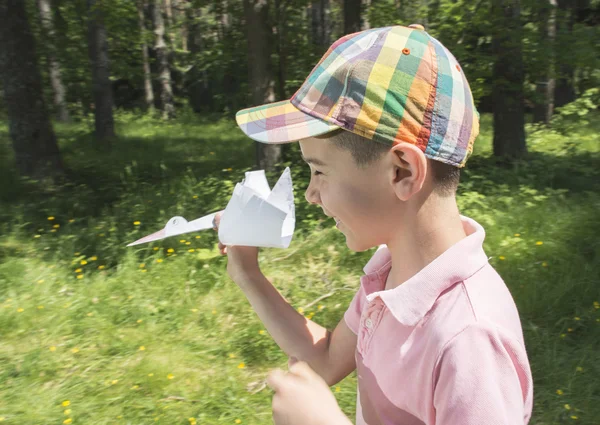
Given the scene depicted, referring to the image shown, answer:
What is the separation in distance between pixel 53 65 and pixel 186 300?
7732 millimetres

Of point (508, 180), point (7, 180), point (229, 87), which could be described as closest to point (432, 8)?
point (508, 180)

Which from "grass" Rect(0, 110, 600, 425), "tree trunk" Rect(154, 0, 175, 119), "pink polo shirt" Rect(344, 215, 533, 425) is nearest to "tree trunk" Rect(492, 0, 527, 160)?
"grass" Rect(0, 110, 600, 425)

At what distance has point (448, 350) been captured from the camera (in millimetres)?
A: 875

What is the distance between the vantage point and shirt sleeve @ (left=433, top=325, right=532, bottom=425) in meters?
0.83

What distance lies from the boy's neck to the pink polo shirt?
32 mm

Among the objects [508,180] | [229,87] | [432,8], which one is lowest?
[229,87]

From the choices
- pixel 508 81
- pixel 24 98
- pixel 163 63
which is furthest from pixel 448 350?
pixel 163 63

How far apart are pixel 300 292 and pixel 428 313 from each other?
268 cm

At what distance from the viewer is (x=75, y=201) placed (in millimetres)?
5465

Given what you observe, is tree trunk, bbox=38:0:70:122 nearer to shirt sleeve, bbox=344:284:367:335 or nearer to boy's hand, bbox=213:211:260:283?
boy's hand, bbox=213:211:260:283

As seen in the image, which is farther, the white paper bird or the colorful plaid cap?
the white paper bird

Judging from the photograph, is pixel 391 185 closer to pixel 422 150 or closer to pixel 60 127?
pixel 422 150

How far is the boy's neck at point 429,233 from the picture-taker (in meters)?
1.03

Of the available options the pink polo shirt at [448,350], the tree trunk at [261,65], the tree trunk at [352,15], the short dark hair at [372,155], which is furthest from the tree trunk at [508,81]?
the pink polo shirt at [448,350]
